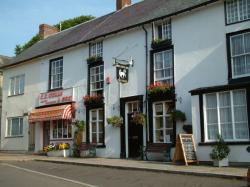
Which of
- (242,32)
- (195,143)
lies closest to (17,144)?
(195,143)

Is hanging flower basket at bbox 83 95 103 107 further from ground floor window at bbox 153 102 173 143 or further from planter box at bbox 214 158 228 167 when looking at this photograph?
planter box at bbox 214 158 228 167

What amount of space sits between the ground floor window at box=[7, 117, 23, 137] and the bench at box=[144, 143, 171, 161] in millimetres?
12843

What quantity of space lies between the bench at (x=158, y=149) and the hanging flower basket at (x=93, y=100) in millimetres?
4558

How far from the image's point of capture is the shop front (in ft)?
79.6

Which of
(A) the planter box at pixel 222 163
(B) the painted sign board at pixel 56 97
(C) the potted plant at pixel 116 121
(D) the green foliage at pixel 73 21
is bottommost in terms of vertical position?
(A) the planter box at pixel 222 163

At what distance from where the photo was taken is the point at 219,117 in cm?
1630

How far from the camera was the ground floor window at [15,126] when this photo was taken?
2886 cm

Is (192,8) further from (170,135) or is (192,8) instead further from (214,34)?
(170,135)

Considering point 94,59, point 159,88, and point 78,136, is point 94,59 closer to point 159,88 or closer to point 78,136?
point 78,136

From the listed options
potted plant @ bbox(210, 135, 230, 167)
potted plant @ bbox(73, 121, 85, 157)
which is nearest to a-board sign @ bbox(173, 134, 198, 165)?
potted plant @ bbox(210, 135, 230, 167)

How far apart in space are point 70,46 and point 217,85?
1147 cm

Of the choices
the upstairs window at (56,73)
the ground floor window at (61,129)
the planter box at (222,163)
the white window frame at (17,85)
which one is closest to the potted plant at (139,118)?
the planter box at (222,163)

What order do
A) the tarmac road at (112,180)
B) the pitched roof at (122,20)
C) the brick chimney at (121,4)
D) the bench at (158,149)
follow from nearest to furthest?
the tarmac road at (112,180)
the bench at (158,149)
the pitched roof at (122,20)
the brick chimney at (121,4)

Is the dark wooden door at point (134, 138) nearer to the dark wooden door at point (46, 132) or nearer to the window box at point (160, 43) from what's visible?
the window box at point (160, 43)
